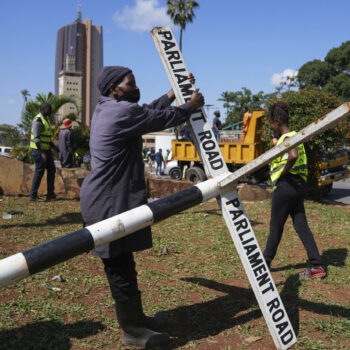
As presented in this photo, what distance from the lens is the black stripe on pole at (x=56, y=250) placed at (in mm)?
1839

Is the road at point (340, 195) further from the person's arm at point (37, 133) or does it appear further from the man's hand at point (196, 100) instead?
the man's hand at point (196, 100)

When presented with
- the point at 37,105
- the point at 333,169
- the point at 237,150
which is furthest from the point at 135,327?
the point at 37,105

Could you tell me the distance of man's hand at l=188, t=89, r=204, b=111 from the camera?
2510mm

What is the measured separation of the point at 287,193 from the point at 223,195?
6.18 ft

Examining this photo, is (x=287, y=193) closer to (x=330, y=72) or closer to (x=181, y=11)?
(x=181, y=11)

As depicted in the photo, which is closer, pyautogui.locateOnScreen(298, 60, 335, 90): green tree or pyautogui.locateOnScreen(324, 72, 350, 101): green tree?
pyautogui.locateOnScreen(324, 72, 350, 101): green tree

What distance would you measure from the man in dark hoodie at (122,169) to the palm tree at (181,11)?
93.7 feet

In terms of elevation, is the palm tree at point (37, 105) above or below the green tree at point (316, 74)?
below

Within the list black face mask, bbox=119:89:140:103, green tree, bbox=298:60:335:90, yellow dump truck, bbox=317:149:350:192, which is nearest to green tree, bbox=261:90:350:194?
yellow dump truck, bbox=317:149:350:192

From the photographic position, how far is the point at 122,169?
2.55m

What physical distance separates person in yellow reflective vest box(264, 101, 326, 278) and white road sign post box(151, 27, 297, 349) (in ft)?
5.77

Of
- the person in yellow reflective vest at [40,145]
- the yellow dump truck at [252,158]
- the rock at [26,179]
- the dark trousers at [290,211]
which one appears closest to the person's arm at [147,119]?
the dark trousers at [290,211]

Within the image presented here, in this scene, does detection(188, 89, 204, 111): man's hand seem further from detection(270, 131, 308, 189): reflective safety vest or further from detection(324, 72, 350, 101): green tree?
detection(324, 72, 350, 101): green tree

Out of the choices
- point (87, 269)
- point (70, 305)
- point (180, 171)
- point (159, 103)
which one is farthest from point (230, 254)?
point (180, 171)
